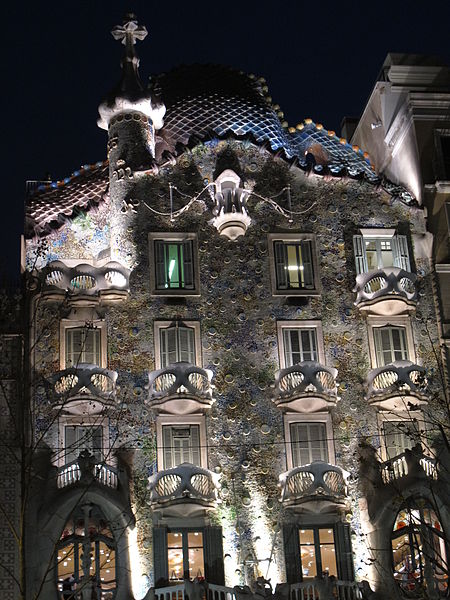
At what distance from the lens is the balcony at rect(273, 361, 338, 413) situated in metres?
39.5

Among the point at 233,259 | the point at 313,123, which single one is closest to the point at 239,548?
the point at 233,259

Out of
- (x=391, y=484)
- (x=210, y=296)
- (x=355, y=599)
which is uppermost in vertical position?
(x=210, y=296)

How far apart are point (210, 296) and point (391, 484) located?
28.5 ft

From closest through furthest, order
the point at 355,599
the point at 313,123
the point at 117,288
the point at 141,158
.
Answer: the point at 355,599 → the point at 117,288 → the point at 141,158 → the point at 313,123

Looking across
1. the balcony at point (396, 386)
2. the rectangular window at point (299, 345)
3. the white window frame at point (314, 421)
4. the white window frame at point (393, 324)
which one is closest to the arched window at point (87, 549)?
the white window frame at point (314, 421)

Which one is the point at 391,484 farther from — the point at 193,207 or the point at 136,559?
the point at 193,207

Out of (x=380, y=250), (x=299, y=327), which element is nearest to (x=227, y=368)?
(x=299, y=327)

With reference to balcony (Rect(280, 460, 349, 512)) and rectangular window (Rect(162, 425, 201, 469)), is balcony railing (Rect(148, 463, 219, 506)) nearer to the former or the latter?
rectangular window (Rect(162, 425, 201, 469))

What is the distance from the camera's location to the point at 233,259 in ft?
138

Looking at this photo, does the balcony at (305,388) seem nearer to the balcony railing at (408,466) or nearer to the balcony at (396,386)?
the balcony at (396,386)

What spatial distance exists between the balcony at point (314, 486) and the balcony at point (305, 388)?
Result: 2067mm

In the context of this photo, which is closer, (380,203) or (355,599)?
(355,599)


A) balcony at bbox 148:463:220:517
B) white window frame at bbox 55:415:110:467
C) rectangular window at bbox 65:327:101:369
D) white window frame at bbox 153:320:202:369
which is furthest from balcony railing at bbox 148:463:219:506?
rectangular window at bbox 65:327:101:369

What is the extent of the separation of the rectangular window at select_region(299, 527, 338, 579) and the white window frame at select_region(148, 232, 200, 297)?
878 cm
